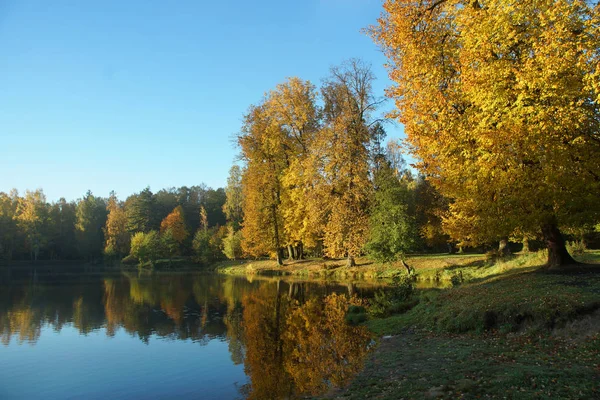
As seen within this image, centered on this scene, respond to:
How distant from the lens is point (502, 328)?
33.9 ft

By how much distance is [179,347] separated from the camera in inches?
542

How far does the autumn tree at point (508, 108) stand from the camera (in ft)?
39.2

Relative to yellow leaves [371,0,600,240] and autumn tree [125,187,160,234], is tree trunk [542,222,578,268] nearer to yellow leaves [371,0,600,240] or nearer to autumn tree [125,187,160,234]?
yellow leaves [371,0,600,240]

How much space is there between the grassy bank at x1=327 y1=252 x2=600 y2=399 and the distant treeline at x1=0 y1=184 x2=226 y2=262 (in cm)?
5387

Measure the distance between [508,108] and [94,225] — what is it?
295 feet

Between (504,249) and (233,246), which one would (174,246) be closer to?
(233,246)

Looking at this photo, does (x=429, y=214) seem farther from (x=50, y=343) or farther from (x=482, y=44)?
(x=50, y=343)

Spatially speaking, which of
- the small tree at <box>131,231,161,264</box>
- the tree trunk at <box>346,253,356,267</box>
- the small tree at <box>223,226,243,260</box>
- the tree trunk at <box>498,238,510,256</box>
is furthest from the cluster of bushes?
the tree trunk at <box>498,238,510,256</box>

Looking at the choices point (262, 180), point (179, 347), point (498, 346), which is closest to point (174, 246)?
point (262, 180)

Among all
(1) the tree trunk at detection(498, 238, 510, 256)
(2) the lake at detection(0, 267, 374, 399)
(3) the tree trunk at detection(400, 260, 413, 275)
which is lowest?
(2) the lake at detection(0, 267, 374, 399)

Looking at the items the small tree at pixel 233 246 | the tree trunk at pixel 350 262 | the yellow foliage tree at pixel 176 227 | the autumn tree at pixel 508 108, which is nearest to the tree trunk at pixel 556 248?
the autumn tree at pixel 508 108

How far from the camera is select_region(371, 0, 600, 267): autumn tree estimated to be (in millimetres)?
11953

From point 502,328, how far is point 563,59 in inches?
322

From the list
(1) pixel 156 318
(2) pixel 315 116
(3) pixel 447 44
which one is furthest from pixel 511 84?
(2) pixel 315 116
